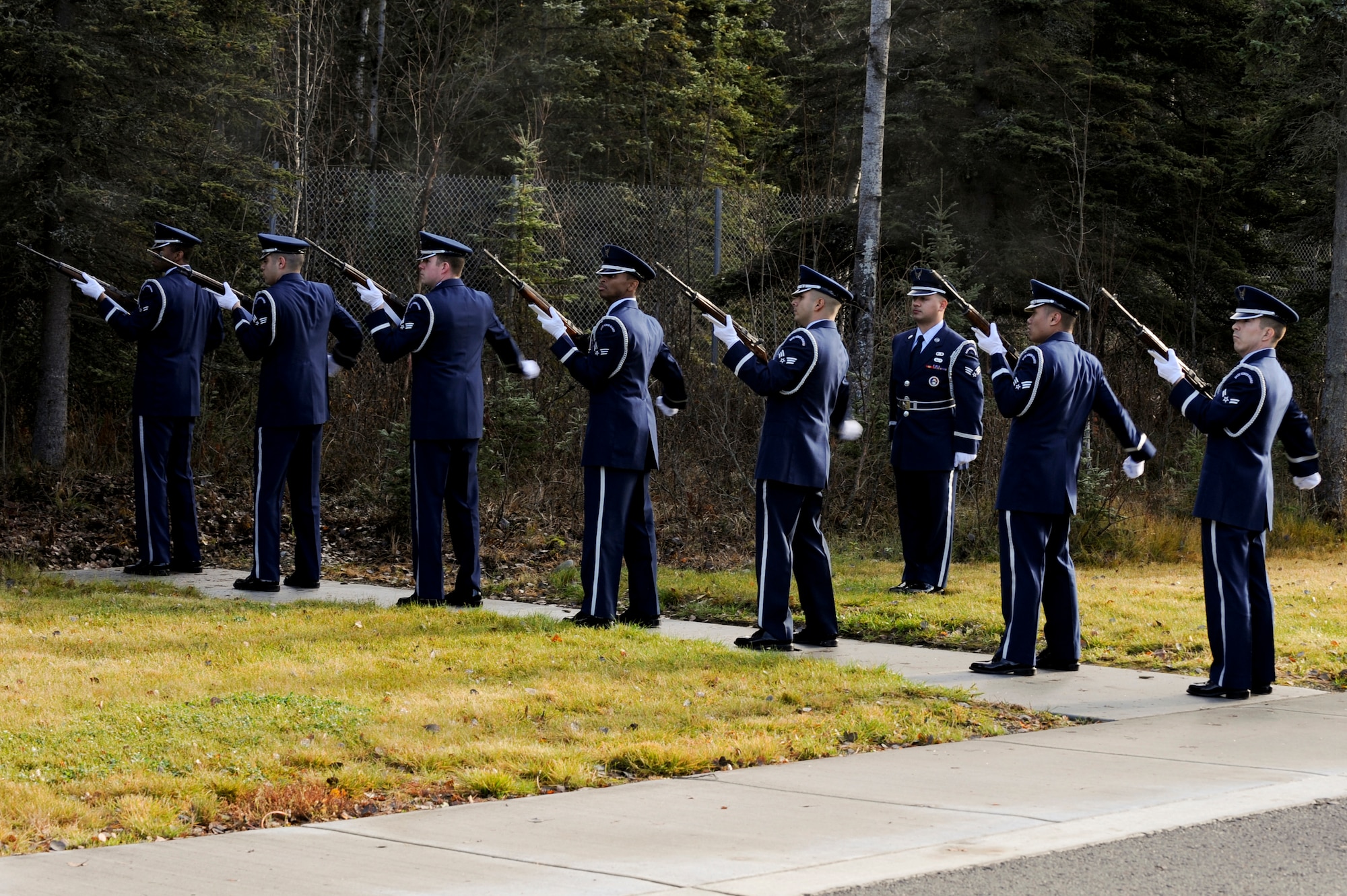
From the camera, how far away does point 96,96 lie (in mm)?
14227

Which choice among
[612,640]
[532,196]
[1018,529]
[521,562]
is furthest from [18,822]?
[532,196]

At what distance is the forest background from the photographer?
46.6 feet

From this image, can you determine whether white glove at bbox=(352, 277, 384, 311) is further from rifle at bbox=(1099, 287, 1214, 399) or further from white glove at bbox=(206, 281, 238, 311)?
rifle at bbox=(1099, 287, 1214, 399)

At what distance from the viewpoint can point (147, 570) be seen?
12.2m

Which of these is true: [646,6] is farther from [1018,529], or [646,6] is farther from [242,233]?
[1018,529]

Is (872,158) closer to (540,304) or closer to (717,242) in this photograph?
(717,242)

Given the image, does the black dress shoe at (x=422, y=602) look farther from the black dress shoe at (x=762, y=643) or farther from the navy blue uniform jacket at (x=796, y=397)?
the navy blue uniform jacket at (x=796, y=397)

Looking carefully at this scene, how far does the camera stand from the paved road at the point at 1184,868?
4918 millimetres

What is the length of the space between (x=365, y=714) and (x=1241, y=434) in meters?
4.97

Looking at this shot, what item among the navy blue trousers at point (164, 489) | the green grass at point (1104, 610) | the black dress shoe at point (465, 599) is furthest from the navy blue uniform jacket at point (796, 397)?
the navy blue trousers at point (164, 489)

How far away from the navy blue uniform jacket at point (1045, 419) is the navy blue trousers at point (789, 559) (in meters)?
1.19

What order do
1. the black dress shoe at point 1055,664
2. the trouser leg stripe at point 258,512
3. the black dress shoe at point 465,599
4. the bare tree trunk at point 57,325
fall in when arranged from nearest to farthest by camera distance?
the black dress shoe at point 1055,664 < the black dress shoe at point 465,599 < the trouser leg stripe at point 258,512 < the bare tree trunk at point 57,325

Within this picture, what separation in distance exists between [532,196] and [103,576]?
335 inches

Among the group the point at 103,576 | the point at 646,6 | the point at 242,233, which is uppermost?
the point at 646,6
